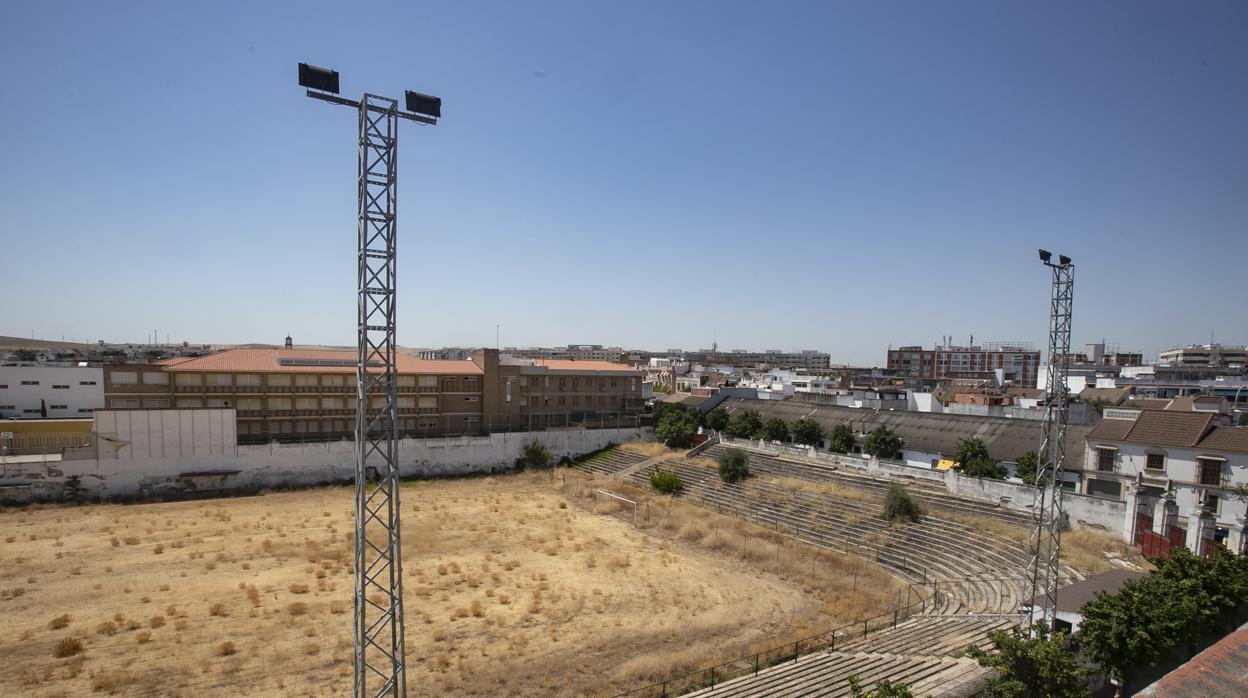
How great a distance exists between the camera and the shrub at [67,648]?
63.2 ft

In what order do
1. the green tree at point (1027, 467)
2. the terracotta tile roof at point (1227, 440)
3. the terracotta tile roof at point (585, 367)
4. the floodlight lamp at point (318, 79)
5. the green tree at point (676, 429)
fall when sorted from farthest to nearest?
the terracotta tile roof at point (585, 367)
the green tree at point (676, 429)
the green tree at point (1027, 467)
the terracotta tile roof at point (1227, 440)
the floodlight lamp at point (318, 79)

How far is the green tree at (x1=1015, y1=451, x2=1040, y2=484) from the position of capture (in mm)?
33594

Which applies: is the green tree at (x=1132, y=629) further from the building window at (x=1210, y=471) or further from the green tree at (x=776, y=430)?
the green tree at (x=776, y=430)

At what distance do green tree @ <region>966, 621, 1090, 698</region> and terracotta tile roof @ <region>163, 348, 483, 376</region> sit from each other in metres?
46.7

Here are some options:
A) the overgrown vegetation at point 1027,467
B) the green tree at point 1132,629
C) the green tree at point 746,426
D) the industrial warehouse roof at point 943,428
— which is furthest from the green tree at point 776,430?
the green tree at point 1132,629

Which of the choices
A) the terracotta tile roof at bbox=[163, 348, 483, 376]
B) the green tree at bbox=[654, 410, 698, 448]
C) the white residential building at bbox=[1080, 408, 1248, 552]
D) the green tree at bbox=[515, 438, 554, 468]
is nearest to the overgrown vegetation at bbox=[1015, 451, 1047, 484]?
the white residential building at bbox=[1080, 408, 1248, 552]

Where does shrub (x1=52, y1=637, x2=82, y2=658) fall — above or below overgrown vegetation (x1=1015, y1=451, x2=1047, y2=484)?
below

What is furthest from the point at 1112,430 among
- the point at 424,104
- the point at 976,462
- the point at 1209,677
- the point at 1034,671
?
the point at 424,104

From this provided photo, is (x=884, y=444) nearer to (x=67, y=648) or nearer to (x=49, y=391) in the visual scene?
(x=67, y=648)

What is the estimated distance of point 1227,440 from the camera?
1133 inches

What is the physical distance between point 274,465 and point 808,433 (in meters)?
39.9

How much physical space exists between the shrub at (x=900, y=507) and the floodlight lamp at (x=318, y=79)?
32.8m

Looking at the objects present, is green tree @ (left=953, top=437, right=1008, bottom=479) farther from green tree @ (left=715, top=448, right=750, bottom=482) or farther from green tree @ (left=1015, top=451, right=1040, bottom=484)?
green tree @ (left=715, top=448, right=750, bottom=482)

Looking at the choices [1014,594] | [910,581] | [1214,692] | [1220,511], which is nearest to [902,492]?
[910,581]
